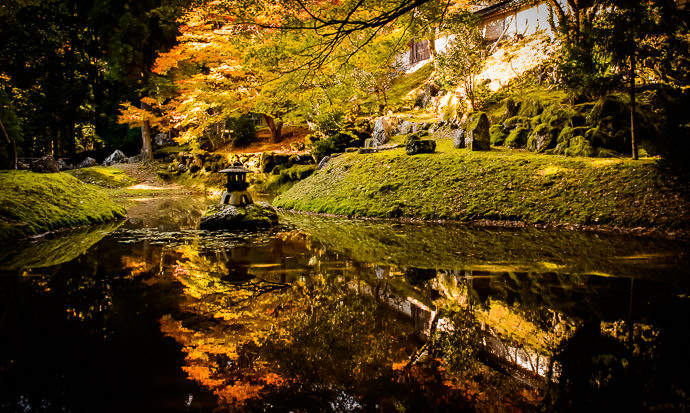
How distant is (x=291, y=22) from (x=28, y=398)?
5.56 metres

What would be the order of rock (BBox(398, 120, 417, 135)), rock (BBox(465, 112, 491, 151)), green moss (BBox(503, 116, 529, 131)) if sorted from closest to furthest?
1. rock (BBox(465, 112, 491, 151))
2. green moss (BBox(503, 116, 529, 131))
3. rock (BBox(398, 120, 417, 135))

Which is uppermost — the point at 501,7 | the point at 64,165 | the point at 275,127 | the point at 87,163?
the point at 501,7

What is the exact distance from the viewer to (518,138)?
11781 millimetres

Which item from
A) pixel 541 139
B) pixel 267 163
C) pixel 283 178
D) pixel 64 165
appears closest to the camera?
pixel 541 139

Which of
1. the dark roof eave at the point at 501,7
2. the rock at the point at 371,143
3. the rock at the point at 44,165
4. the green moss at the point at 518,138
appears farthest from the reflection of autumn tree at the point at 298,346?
the dark roof eave at the point at 501,7

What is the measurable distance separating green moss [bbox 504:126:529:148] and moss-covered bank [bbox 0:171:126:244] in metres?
13.3

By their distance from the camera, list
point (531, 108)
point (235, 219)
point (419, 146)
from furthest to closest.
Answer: point (531, 108) → point (419, 146) → point (235, 219)

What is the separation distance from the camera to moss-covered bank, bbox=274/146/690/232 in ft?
21.3

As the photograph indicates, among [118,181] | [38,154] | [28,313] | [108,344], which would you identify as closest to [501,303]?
Answer: [108,344]

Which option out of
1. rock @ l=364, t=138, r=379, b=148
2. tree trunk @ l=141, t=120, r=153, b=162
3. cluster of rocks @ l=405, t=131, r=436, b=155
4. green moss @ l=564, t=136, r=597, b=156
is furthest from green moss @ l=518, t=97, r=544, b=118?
tree trunk @ l=141, t=120, r=153, b=162

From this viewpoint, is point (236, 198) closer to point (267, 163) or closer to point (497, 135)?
point (267, 163)

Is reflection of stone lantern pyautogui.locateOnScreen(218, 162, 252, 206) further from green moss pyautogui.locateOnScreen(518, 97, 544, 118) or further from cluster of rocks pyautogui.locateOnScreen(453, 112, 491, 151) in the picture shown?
green moss pyautogui.locateOnScreen(518, 97, 544, 118)

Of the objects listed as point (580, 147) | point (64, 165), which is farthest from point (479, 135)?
point (64, 165)

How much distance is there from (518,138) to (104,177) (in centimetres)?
2180
